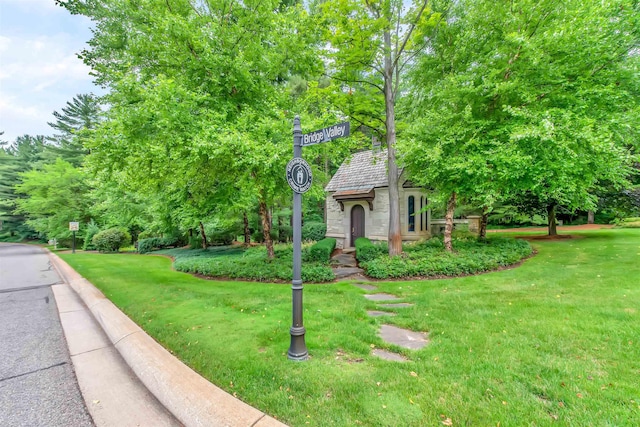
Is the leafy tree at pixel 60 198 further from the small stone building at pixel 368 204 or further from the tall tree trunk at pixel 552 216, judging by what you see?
the tall tree trunk at pixel 552 216

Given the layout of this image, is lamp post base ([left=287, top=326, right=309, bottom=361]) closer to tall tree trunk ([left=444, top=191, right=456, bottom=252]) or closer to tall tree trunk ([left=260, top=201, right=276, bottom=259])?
tall tree trunk ([left=260, top=201, right=276, bottom=259])

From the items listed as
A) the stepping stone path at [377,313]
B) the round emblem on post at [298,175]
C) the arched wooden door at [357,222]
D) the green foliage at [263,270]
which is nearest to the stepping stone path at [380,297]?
the stepping stone path at [377,313]

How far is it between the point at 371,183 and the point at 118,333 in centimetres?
1213

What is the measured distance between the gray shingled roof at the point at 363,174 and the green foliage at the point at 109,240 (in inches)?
696

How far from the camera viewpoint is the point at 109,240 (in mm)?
21875

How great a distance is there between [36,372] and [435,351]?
210 inches

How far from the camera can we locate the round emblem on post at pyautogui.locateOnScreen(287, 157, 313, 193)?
11.6 feet

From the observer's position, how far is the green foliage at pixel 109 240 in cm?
2178

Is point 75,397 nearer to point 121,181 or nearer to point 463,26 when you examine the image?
point 121,181

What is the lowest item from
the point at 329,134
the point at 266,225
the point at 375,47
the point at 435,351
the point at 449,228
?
the point at 435,351

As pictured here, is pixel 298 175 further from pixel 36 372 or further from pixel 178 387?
pixel 36 372

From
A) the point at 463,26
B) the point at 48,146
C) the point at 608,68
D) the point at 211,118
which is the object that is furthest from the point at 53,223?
the point at 608,68

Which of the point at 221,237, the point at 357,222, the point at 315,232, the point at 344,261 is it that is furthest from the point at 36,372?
the point at 221,237

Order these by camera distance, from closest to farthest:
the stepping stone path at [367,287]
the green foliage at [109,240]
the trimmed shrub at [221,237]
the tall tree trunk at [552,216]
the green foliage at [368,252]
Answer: the stepping stone path at [367,287], the green foliage at [368,252], the tall tree trunk at [552,216], the trimmed shrub at [221,237], the green foliage at [109,240]
